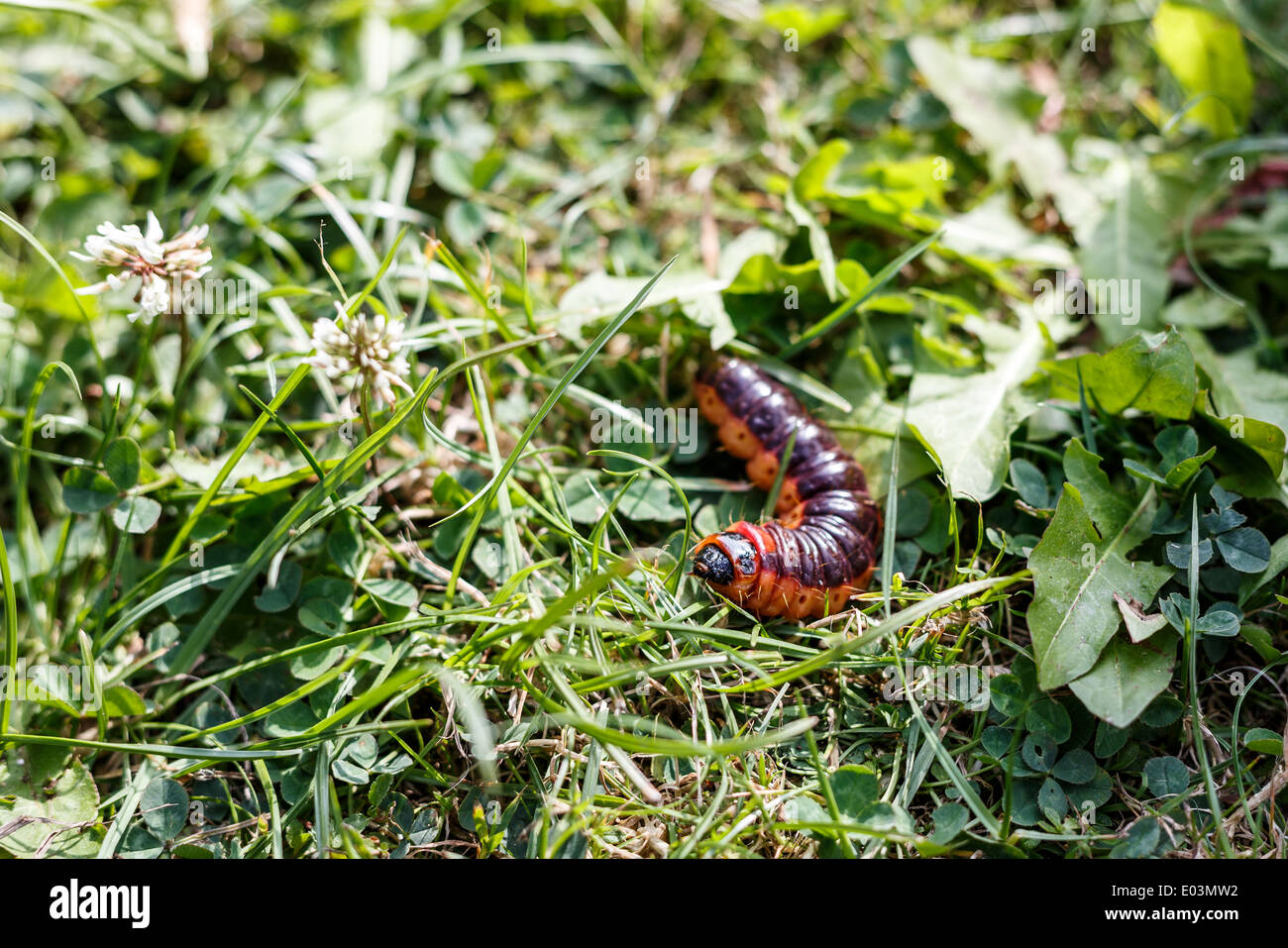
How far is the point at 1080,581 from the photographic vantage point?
2.83 meters

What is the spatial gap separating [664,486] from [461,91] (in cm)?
245

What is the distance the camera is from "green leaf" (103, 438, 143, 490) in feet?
9.93

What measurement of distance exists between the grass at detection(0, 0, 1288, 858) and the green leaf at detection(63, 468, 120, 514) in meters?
0.01

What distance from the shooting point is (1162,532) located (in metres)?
2.94

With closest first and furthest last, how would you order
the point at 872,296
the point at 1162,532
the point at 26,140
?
the point at 1162,532 → the point at 872,296 → the point at 26,140

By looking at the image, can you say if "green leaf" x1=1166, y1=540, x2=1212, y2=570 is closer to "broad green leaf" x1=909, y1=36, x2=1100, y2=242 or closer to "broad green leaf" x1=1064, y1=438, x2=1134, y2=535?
"broad green leaf" x1=1064, y1=438, x2=1134, y2=535

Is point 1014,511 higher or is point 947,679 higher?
point 1014,511

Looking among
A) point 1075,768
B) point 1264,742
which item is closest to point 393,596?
point 1075,768

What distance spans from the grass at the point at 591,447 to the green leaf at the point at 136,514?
41 mm

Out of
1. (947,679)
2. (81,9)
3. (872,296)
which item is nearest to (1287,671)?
(947,679)

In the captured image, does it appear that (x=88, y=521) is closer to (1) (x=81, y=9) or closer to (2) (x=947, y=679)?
(1) (x=81, y=9)

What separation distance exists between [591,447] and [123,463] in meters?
1.68

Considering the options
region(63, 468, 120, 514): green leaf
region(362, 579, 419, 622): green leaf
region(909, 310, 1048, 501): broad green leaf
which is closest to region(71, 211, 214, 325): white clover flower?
region(63, 468, 120, 514): green leaf

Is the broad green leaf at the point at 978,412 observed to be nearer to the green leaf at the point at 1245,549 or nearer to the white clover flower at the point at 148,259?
the green leaf at the point at 1245,549
